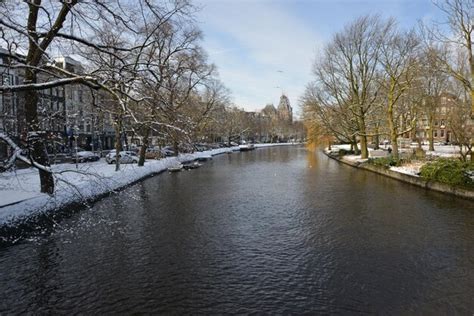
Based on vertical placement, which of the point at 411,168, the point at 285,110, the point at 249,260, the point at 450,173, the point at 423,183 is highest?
the point at 285,110

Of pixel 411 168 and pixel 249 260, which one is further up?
pixel 411 168

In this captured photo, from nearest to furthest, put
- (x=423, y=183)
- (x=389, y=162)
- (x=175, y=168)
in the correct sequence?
(x=423, y=183)
(x=389, y=162)
(x=175, y=168)

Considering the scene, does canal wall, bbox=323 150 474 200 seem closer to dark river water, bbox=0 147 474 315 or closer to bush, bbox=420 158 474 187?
bush, bbox=420 158 474 187

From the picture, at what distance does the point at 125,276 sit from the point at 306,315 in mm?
3819

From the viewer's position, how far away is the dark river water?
21.3ft

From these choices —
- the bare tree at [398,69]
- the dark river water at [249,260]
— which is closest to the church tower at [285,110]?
the bare tree at [398,69]

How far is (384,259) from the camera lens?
8.51 m

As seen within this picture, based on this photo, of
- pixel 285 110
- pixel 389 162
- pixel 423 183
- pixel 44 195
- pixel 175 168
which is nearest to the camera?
pixel 44 195

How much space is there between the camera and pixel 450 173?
17109mm

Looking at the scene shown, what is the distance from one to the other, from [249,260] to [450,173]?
42.3 feet

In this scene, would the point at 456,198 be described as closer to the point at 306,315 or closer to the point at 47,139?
the point at 306,315

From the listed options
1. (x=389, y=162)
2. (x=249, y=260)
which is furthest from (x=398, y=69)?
(x=249, y=260)

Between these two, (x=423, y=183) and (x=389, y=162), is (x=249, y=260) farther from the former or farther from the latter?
(x=389, y=162)

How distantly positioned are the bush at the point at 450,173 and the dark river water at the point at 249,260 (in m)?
1.46
